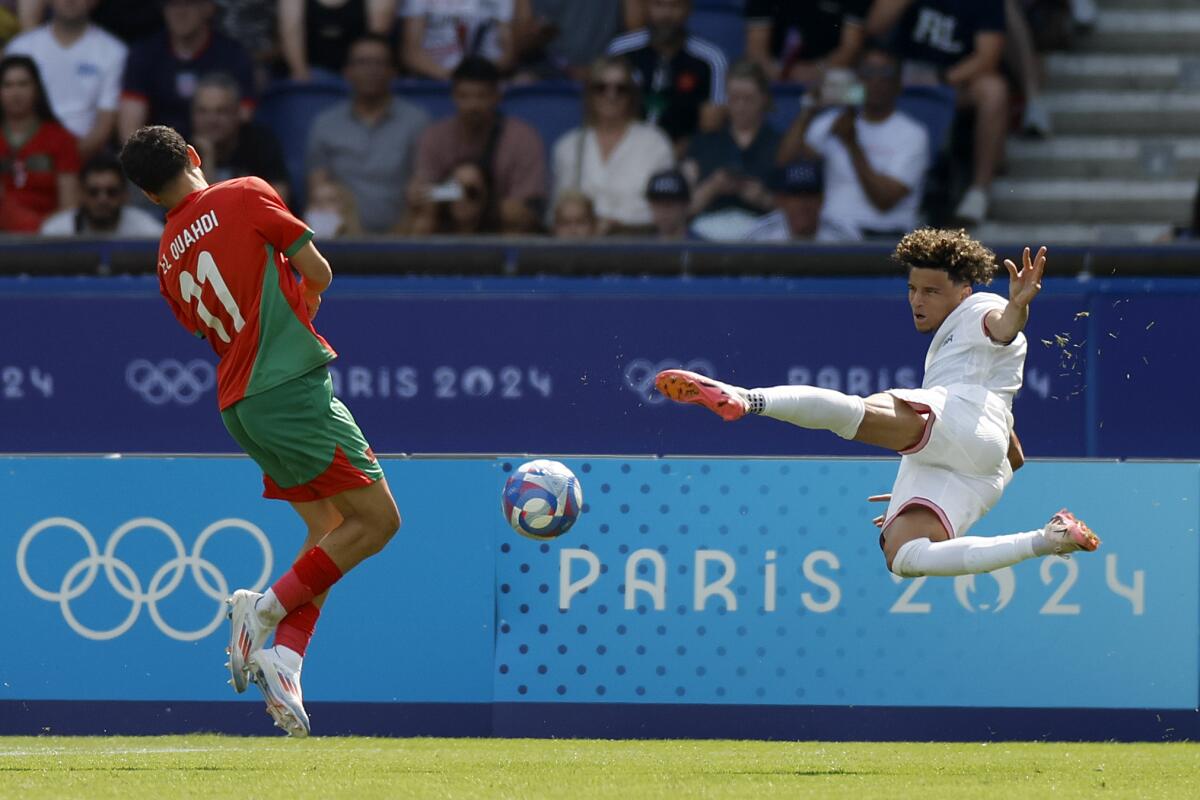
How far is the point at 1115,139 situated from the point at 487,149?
498 cm

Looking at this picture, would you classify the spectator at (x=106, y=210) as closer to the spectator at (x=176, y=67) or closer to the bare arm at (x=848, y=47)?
the spectator at (x=176, y=67)

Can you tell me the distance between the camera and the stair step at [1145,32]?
580 inches

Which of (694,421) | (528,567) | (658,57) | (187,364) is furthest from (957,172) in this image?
(528,567)

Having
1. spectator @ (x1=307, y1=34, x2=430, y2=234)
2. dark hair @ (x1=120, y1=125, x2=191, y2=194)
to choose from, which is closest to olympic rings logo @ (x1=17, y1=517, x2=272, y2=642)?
dark hair @ (x1=120, y1=125, x2=191, y2=194)

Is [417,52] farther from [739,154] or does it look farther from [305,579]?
[305,579]

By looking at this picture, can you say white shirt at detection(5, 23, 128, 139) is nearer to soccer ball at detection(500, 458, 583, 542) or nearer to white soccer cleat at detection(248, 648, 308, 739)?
soccer ball at detection(500, 458, 583, 542)

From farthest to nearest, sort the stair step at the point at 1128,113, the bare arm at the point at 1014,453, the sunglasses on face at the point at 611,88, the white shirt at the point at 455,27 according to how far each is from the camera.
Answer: the stair step at the point at 1128,113 → the white shirt at the point at 455,27 → the sunglasses on face at the point at 611,88 → the bare arm at the point at 1014,453

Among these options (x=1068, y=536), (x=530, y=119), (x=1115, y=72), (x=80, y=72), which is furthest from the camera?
(x=1115, y=72)

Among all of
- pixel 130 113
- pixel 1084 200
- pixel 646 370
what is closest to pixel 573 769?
pixel 646 370

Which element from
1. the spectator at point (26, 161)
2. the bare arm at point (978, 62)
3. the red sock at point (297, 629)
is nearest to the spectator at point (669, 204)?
the bare arm at point (978, 62)

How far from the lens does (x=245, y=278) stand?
19.9 feet

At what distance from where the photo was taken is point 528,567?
25.2 ft

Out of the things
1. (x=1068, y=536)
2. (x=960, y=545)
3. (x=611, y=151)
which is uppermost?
(x=611, y=151)

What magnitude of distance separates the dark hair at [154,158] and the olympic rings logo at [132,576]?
6.35 ft
